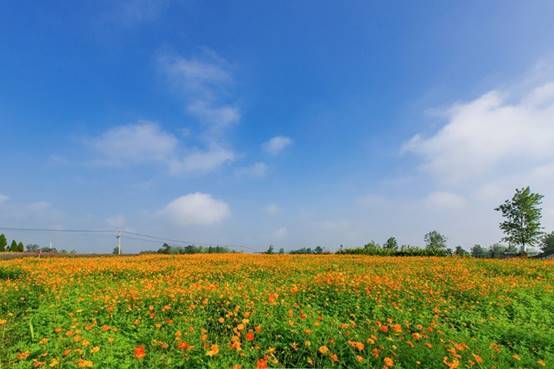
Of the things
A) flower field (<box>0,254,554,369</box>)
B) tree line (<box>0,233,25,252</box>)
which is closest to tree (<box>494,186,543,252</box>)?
flower field (<box>0,254,554,369</box>)

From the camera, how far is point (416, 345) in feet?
15.1

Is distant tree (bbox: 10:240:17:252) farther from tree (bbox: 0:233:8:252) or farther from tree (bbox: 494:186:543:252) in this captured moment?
tree (bbox: 494:186:543:252)

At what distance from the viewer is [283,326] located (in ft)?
16.8

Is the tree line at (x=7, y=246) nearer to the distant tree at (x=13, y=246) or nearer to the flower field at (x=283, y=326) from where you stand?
the distant tree at (x=13, y=246)

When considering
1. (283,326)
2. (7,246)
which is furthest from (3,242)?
(283,326)

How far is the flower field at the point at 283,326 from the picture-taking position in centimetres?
429

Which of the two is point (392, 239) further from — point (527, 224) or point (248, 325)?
point (248, 325)

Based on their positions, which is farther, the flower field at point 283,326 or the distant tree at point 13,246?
the distant tree at point 13,246

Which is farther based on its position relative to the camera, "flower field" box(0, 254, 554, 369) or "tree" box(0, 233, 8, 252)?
"tree" box(0, 233, 8, 252)

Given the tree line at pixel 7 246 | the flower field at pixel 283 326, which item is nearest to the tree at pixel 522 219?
the flower field at pixel 283 326

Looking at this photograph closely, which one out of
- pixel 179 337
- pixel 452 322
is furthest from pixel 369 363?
pixel 452 322

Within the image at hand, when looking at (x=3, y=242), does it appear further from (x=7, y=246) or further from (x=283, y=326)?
(x=283, y=326)

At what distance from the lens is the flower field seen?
429cm

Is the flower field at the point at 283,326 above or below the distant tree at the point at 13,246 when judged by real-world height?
below
